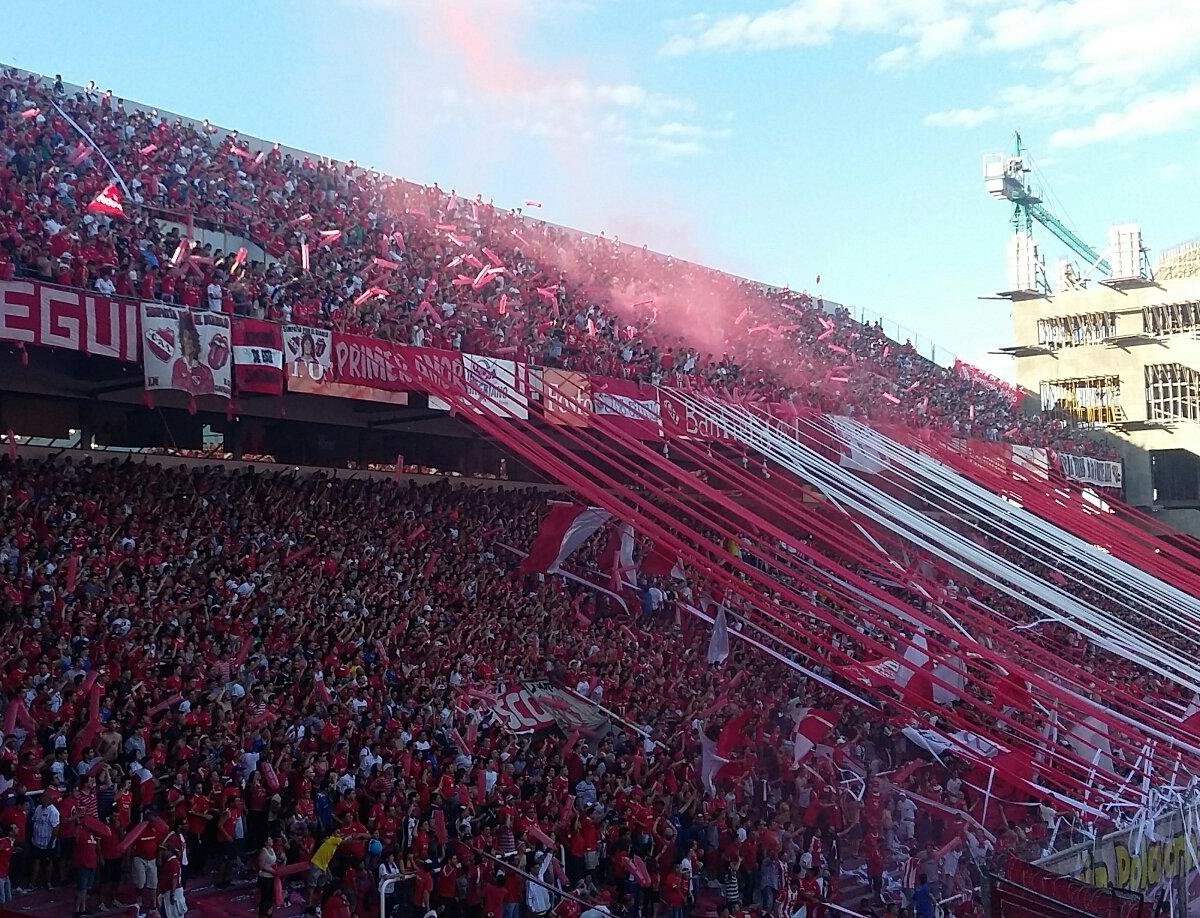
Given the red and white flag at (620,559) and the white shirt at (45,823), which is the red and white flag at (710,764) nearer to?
the red and white flag at (620,559)

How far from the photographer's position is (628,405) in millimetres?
22906

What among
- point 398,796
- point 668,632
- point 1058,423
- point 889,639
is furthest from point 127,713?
point 1058,423

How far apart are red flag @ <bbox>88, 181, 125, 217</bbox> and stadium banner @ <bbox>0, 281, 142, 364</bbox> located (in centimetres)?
259

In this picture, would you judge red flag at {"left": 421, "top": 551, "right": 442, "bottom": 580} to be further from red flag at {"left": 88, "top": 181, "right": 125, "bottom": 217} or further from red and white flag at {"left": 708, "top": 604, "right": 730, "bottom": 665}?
red flag at {"left": 88, "top": 181, "right": 125, "bottom": 217}

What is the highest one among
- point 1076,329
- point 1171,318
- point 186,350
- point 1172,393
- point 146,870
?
point 1171,318

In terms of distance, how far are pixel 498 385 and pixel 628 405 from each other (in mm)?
3023

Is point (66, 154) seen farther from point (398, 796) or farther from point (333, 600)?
point (398, 796)

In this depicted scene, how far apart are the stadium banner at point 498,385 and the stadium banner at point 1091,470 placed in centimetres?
1905

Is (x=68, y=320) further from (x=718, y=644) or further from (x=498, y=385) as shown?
(x=718, y=644)

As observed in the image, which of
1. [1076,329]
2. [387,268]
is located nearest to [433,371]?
[387,268]

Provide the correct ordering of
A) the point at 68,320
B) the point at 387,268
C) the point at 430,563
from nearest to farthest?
1. the point at 68,320
2. the point at 430,563
3. the point at 387,268

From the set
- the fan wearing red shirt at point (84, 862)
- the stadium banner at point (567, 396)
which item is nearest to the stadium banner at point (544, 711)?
the stadium banner at point (567, 396)

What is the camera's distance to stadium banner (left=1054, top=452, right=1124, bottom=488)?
3562 cm

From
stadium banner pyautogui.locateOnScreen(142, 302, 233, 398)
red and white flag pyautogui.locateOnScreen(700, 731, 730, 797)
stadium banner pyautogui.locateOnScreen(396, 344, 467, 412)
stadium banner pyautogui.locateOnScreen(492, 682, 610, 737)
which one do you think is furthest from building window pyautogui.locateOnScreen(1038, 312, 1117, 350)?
stadium banner pyautogui.locateOnScreen(142, 302, 233, 398)
